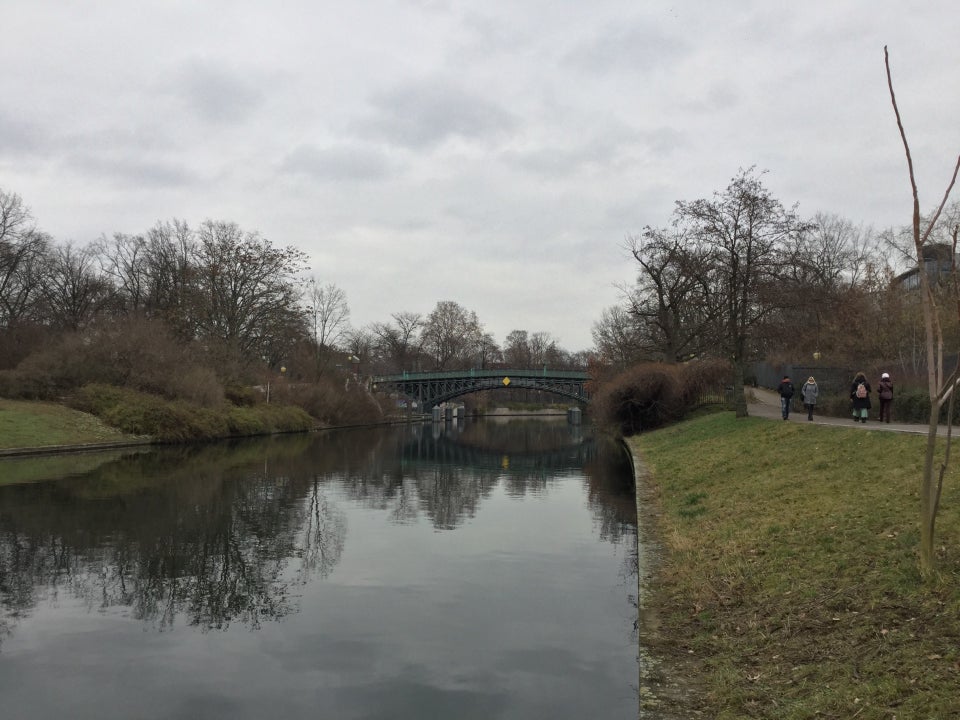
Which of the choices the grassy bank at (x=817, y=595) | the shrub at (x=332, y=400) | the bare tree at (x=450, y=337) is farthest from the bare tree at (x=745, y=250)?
the bare tree at (x=450, y=337)

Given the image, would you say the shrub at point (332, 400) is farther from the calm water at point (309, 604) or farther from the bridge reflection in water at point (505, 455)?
the calm water at point (309, 604)

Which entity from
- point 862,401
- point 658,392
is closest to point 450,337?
point 658,392

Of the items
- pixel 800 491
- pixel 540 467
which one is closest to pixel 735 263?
pixel 540 467

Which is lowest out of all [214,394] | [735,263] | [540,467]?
[540,467]

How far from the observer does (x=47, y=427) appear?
3275 centimetres

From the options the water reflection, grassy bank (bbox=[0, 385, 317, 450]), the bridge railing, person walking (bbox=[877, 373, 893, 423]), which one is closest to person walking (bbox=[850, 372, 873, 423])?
person walking (bbox=[877, 373, 893, 423])

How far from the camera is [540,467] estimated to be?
107ft

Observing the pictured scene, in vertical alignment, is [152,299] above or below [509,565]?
above

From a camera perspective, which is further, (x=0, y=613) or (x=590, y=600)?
(x=590, y=600)

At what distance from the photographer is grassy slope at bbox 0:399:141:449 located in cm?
3088

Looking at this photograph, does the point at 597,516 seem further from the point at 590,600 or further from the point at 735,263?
the point at 735,263

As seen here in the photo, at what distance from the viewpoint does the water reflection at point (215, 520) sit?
10.2 m

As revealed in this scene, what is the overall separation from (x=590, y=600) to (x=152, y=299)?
171ft

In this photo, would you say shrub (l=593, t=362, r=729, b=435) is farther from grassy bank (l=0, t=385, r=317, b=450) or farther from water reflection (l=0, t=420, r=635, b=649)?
grassy bank (l=0, t=385, r=317, b=450)
